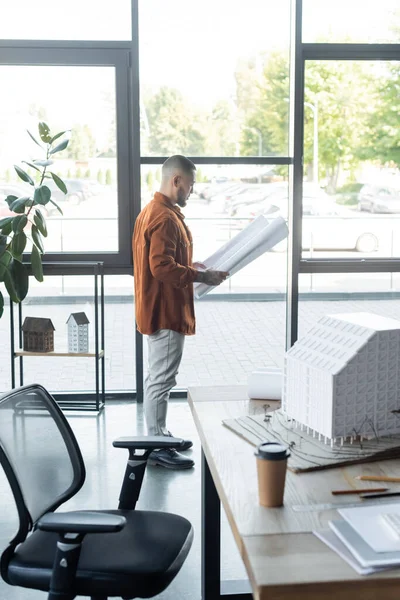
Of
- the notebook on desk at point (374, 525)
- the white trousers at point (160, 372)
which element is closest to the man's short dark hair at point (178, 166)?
the white trousers at point (160, 372)

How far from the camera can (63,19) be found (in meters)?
5.29

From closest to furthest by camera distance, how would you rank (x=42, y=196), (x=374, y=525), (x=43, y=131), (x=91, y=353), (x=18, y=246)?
(x=374, y=525) < (x=42, y=196) < (x=18, y=246) < (x=43, y=131) < (x=91, y=353)

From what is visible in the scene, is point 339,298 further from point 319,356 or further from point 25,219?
point 319,356

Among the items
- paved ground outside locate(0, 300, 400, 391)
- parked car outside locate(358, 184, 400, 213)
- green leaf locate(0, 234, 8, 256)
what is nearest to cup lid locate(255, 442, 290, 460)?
green leaf locate(0, 234, 8, 256)

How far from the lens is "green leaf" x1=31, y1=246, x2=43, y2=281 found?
499cm

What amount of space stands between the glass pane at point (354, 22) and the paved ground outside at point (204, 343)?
1.82 metres

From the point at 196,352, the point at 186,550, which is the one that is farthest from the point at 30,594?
the point at 196,352

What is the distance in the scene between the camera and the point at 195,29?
17.9 ft

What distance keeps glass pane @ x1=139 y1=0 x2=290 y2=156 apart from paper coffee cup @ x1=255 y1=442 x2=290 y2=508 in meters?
3.90

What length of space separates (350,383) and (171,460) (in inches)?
88.2

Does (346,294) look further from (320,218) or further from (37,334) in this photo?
(37,334)

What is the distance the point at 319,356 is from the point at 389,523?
2.20ft

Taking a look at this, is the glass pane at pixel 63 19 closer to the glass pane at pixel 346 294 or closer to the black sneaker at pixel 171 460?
the glass pane at pixel 346 294

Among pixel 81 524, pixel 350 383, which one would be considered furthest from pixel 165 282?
pixel 81 524
